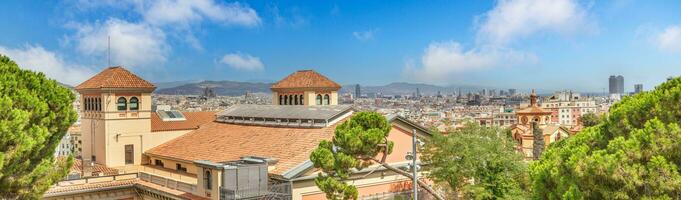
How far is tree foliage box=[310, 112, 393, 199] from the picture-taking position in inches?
766

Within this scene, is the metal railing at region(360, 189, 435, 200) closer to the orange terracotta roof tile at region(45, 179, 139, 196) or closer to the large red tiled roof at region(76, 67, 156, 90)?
the orange terracotta roof tile at region(45, 179, 139, 196)

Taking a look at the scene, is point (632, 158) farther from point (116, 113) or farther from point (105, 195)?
point (116, 113)

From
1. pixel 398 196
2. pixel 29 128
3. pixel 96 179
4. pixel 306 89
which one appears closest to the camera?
pixel 29 128

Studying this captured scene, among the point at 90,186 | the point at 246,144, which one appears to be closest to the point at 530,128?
the point at 246,144

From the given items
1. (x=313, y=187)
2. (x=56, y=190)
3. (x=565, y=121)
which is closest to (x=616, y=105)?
(x=313, y=187)

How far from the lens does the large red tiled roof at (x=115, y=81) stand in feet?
103

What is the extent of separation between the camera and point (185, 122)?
34.6 m

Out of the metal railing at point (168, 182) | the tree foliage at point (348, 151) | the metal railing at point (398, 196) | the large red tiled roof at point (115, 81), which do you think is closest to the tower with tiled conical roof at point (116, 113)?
the large red tiled roof at point (115, 81)

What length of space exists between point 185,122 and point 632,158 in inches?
1103

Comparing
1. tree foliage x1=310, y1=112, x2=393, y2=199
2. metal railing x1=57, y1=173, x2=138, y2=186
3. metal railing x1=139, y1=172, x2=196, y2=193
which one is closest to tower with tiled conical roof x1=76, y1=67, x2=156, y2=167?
metal railing x1=57, y1=173, x2=138, y2=186

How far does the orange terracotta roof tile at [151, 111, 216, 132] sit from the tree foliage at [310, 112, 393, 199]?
53.2 feet

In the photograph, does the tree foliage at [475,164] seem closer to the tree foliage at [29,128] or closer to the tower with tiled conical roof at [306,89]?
the tree foliage at [29,128]

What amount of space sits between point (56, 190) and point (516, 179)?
2002cm

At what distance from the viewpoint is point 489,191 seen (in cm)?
2298
